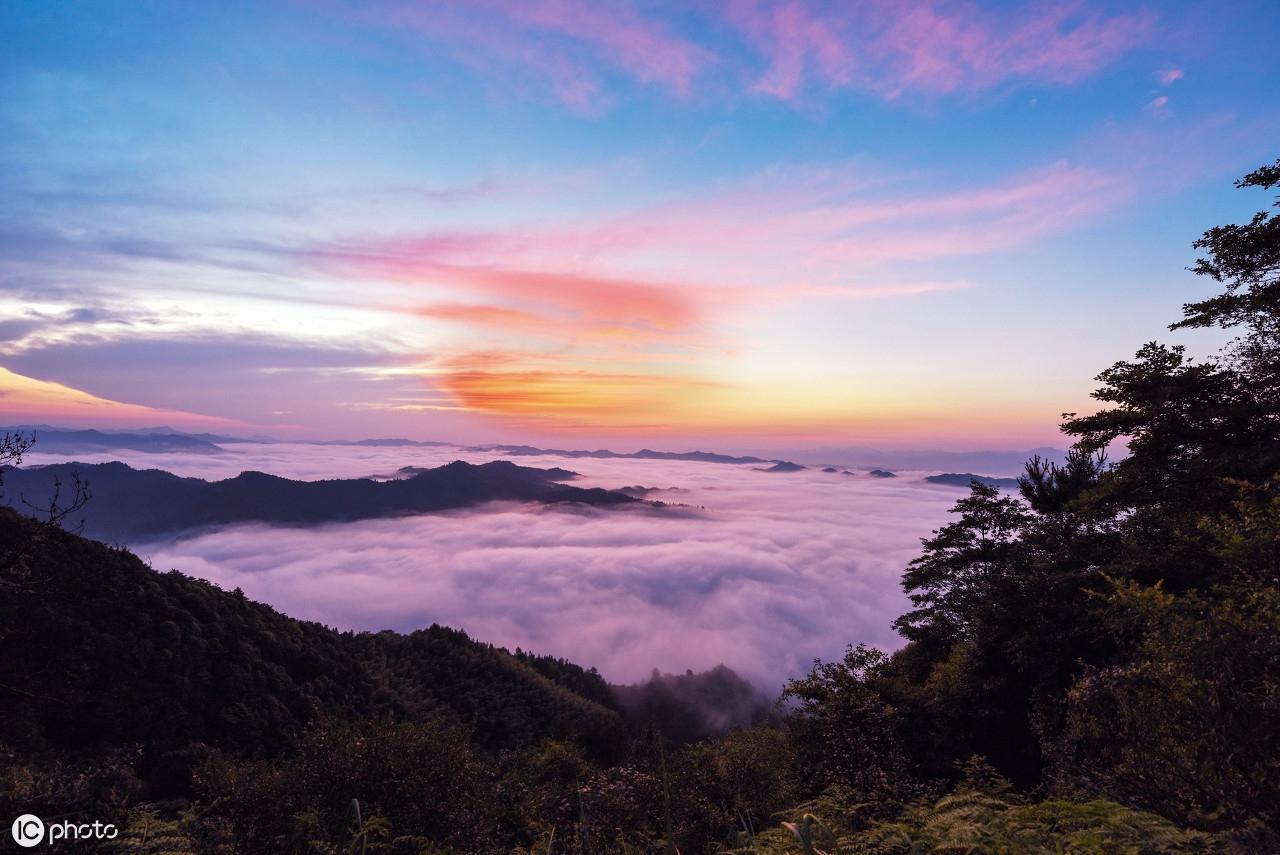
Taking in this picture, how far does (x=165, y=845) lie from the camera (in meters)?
8.70

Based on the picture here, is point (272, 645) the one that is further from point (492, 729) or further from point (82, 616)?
point (492, 729)

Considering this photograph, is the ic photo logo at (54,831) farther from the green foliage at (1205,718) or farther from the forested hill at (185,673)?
the green foliage at (1205,718)

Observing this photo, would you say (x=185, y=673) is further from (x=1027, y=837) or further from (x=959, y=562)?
(x=1027, y=837)

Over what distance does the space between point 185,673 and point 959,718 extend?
67.5 m

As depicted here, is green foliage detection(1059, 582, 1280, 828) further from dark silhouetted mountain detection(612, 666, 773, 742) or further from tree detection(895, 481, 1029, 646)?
dark silhouetted mountain detection(612, 666, 773, 742)

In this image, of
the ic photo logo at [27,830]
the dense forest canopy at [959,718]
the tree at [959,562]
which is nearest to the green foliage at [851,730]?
the dense forest canopy at [959,718]

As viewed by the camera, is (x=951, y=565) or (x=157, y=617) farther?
(x=157, y=617)

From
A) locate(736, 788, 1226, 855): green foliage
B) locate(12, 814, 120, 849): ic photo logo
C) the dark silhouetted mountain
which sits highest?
locate(736, 788, 1226, 855): green foliage

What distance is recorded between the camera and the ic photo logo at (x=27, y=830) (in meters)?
5.70

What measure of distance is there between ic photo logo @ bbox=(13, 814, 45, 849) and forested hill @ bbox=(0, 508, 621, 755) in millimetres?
12800

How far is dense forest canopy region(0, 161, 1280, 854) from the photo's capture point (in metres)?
6.45

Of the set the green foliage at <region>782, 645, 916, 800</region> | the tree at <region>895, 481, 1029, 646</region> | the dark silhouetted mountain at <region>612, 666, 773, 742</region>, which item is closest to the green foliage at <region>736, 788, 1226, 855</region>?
the green foliage at <region>782, 645, 916, 800</region>

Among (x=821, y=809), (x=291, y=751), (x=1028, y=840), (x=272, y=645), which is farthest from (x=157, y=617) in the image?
(x=1028, y=840)

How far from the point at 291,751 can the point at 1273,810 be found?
6543cm
